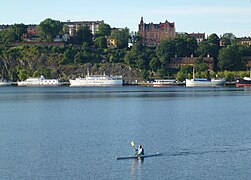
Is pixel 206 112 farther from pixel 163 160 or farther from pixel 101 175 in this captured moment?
pixel 101 175

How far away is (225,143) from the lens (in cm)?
6125

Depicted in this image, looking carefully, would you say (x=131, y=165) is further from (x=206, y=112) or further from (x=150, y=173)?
(x=206, y=112)

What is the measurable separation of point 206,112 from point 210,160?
1786 inches

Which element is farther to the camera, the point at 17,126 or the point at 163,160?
the point at 17,126

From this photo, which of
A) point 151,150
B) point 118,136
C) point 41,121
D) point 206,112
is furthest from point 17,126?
point 206,112

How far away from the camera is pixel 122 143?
61.7 meters

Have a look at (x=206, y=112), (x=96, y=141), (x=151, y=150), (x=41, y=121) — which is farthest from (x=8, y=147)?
(x=206, y=112)

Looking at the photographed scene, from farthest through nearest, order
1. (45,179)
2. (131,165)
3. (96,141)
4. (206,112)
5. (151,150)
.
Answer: (206,112) → (96,141) → (151,150) → (131,165) → (45,179)

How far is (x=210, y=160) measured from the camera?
173 ft

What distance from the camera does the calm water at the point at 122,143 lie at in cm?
4894

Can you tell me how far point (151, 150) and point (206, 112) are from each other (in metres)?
41.4

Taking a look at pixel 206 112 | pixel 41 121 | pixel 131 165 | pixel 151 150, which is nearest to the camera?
pixel 131 165

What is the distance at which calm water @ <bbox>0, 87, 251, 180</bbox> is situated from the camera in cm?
4894

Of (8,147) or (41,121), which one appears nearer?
(8,147)
